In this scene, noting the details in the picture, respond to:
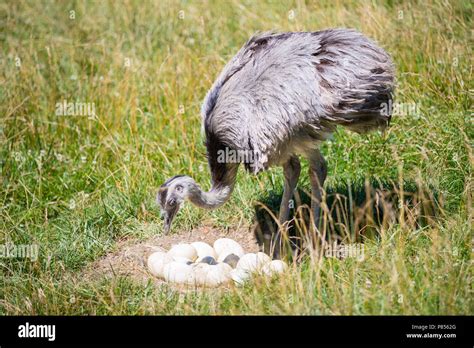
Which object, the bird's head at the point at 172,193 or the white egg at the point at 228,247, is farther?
the white egg at the point at 228,247

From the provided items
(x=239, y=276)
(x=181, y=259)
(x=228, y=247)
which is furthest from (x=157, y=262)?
(x=239, y=276)

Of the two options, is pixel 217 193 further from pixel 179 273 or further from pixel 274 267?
pixel 274 267

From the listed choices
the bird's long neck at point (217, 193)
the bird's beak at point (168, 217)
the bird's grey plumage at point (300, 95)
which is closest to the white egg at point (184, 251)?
the bird's beak at point (168, 217)

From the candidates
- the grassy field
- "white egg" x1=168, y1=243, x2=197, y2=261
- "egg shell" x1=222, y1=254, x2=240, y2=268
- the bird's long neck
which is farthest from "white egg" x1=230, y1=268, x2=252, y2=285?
the bird's long neck

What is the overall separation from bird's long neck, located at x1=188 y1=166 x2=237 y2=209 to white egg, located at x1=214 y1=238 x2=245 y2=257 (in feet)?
1.15

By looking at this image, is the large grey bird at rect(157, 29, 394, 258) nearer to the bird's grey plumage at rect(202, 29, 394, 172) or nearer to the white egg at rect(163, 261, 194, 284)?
the bird's grey plumage at rect(202, 29, 394, 172)

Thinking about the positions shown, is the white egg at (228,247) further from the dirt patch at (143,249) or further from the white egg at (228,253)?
the dirt patch at (143,249)

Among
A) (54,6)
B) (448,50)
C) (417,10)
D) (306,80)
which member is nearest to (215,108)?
(306,80)

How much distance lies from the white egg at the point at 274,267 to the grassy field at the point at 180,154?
13cm

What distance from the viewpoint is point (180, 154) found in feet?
23.3

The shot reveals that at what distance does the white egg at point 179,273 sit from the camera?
552cm

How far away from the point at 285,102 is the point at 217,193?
0.98m

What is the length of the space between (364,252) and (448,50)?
263 centimetres
